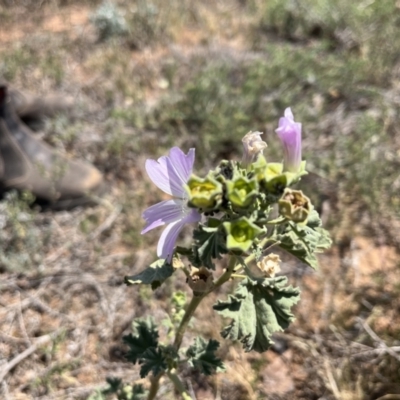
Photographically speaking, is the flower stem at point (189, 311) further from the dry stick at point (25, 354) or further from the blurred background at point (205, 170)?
the dry stick at point (25, 354)

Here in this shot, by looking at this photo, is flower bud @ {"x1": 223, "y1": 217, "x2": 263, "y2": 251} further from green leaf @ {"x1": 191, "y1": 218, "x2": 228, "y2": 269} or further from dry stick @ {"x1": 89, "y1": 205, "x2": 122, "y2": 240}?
dry stick @ {"x1": 89, "y1": 205, "x2": 122, "y2": 240}

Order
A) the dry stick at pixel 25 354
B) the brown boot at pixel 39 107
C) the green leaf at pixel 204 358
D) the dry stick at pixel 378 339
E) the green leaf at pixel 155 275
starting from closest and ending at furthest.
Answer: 1. the green leaf at pixel 155 275
2. the green leaf at pixel 204 358
3. the dry stick at pixel 378 339
4. the dry stick at pixel 25 354
5. the brown boot at pixel 39 107

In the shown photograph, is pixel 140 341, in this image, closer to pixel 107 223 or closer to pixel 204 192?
pixel 204 192

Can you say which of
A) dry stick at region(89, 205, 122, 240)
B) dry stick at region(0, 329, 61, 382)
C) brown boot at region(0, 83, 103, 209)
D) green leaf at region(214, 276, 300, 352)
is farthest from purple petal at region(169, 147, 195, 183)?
brown boot at region(0, 83, 103, 209)

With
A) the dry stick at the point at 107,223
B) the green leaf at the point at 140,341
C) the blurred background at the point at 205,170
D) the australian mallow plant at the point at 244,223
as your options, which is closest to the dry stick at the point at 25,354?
the blurred background at the point at 205,170

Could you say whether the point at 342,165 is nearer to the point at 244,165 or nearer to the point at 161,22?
the point at 244,165

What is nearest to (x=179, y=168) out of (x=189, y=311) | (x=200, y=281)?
(x=200, y=281)

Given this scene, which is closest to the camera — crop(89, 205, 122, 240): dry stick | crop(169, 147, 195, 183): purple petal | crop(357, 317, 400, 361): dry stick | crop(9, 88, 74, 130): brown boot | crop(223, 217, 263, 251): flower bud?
crop(223, 217, 263, 251): flower bud
